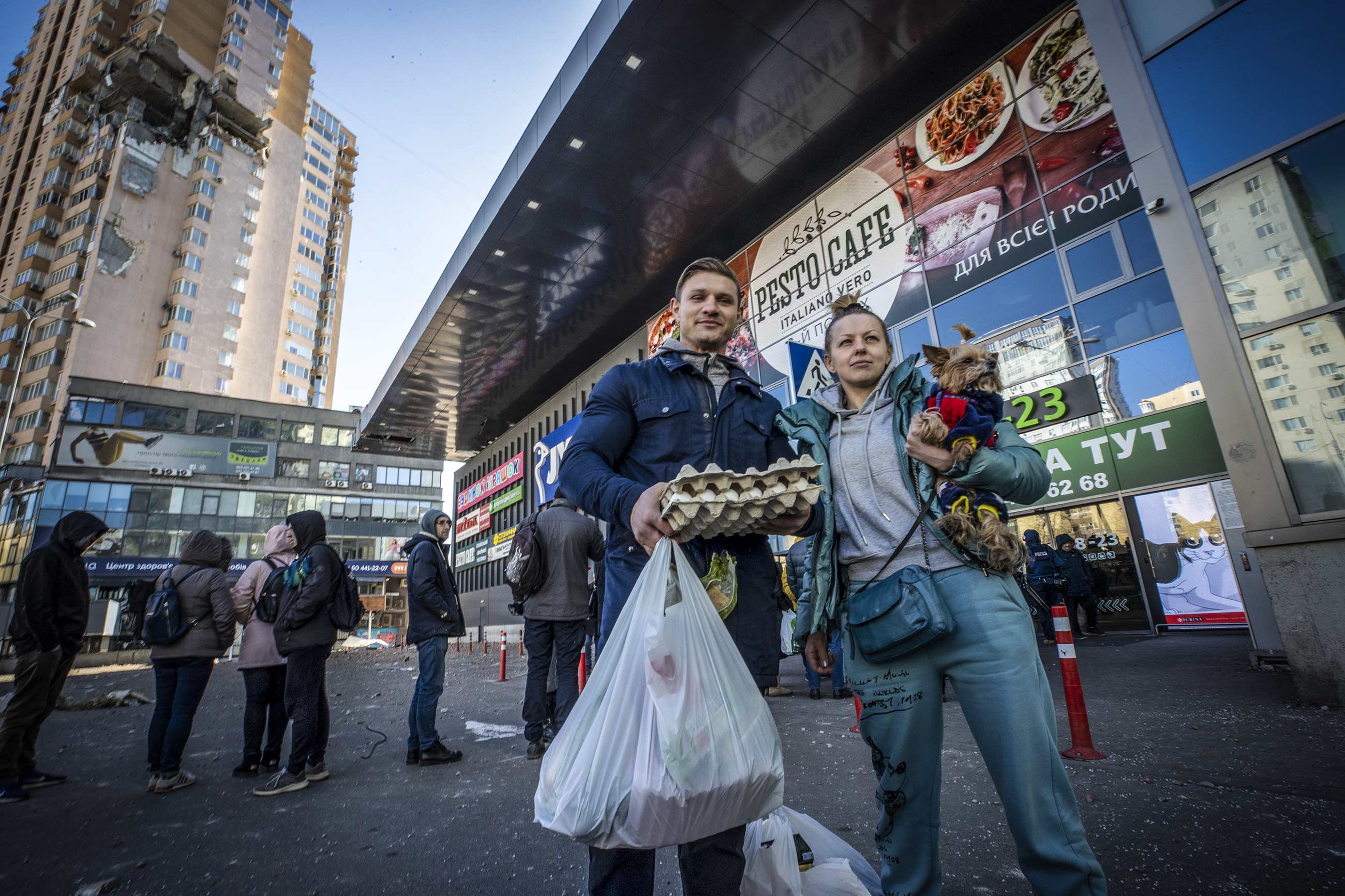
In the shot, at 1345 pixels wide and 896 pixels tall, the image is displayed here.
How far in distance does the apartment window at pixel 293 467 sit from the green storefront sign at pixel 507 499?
2468 cm

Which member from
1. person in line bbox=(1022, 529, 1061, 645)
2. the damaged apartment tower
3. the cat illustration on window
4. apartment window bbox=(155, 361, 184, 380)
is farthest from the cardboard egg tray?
apartment window bbox=(155, 361, 184, 380)

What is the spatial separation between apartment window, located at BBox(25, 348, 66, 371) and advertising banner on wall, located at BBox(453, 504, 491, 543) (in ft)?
100

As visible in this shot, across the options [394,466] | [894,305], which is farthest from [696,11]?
[394,466]

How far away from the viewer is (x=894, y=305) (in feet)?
37.8

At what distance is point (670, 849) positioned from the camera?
2.91 m

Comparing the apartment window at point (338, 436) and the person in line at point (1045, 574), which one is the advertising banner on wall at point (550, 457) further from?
the apartment window at point (338, 436)

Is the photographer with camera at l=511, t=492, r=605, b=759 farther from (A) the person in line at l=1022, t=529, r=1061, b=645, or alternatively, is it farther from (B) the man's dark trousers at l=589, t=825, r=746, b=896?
(A) the person in line at l=1022, t=529, r=1061, b=645

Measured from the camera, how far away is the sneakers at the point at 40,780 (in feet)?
14.3

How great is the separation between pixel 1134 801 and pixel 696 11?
1033 cm

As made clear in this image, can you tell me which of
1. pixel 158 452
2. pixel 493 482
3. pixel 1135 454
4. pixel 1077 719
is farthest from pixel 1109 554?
pixel 158 452

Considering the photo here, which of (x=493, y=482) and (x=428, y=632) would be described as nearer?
(x=428, y=632)

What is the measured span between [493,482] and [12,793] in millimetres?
25949

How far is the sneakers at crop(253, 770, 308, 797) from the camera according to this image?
3.95 meters

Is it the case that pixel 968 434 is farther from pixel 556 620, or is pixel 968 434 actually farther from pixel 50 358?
pixel 50 358
